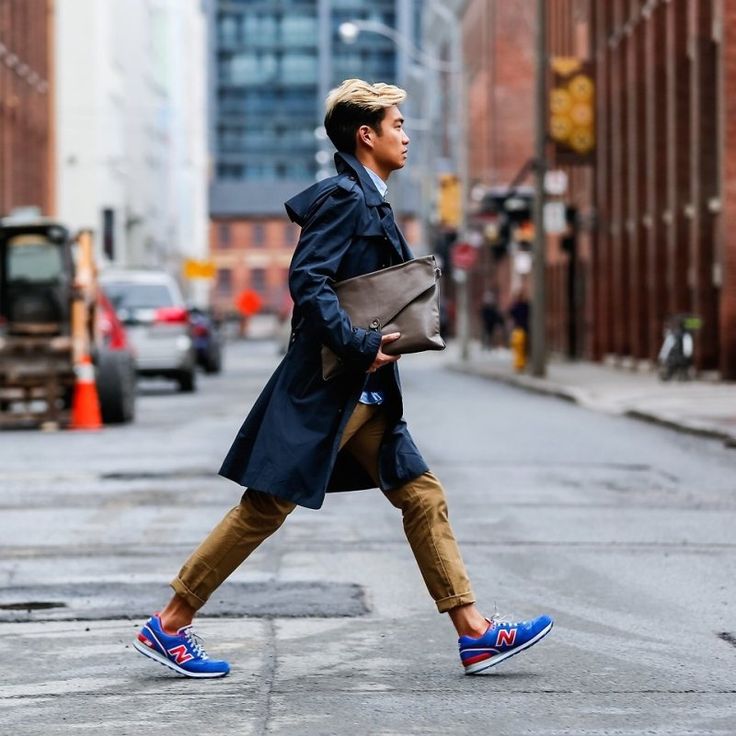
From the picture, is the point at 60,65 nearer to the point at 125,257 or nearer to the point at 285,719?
the point at 125,257

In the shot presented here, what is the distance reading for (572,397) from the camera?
97.5 feet

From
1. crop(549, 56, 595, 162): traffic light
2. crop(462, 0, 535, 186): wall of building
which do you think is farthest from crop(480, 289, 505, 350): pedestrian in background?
crop(549, 56, 595, 162): traffic light

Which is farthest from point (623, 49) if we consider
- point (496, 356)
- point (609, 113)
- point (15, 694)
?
point (15, 694)

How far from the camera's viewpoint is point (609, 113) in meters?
46.5

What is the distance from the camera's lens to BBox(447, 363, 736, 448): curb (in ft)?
65.5

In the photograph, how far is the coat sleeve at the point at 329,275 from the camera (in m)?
6.66

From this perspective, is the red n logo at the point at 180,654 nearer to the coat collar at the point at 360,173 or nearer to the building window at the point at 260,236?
the coat collar at the point at 360,173

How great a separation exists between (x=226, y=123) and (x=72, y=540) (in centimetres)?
15823

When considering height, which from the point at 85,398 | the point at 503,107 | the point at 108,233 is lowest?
the point at 85,398

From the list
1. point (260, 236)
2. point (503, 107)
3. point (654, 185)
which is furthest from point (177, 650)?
point (260, 236)

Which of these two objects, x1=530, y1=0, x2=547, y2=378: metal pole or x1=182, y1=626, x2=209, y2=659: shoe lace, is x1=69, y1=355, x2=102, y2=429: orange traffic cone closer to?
x1=182, y1=626, x2=209, y2=659: shoe lace

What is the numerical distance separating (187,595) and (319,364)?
0.88 metres

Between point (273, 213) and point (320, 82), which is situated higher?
point (320, 82)

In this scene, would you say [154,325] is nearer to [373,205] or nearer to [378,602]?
[378,602]
